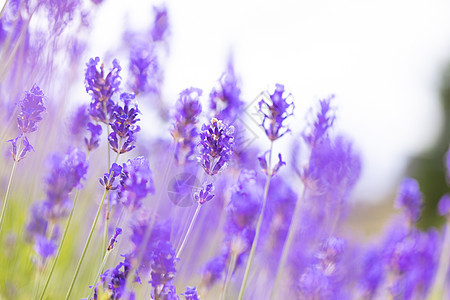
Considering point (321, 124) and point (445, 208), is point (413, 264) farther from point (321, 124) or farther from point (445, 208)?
point (321, 124)

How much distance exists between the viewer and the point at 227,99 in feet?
6.04

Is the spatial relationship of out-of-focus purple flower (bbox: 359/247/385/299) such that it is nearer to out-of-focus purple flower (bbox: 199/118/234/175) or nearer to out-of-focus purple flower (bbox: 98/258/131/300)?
out-of-focus purple flower (bbox: 199/118/234/175)

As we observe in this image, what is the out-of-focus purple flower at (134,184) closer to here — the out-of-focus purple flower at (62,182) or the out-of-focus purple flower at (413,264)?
the out-of-focus purple flower at (62,182)

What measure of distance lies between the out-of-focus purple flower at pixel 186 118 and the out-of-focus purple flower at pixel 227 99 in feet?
0.81

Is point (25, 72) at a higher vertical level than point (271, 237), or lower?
higher

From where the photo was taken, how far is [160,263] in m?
1.12

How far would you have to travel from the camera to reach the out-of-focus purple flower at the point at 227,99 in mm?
1810

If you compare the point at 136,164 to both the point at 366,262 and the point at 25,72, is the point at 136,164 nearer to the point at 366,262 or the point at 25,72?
the point at 25,72

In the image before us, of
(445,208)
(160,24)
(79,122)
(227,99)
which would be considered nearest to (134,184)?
(227,99)

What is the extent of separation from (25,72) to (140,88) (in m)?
0.69

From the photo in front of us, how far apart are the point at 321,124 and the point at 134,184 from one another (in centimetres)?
81

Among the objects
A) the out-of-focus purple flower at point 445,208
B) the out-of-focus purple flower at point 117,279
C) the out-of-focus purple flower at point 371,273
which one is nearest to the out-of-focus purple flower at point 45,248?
the out-of-focus purple flower at point 117,279

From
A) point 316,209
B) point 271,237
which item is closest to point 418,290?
point 316,209

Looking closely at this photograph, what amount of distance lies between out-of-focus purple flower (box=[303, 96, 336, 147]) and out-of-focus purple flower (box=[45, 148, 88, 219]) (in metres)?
0.79
